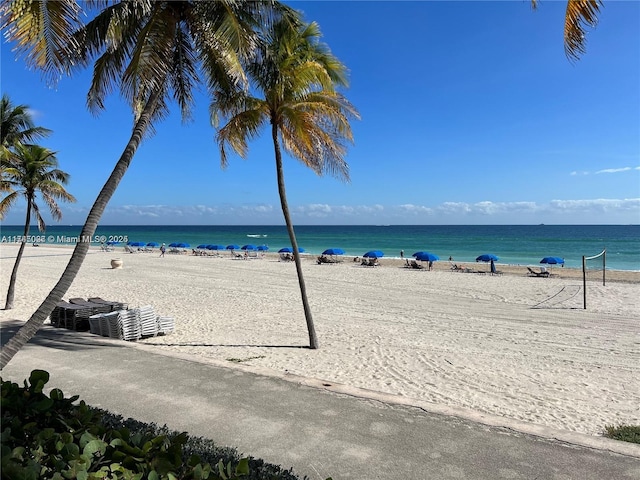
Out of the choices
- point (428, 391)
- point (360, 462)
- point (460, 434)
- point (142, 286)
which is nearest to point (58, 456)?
point (360, 462)

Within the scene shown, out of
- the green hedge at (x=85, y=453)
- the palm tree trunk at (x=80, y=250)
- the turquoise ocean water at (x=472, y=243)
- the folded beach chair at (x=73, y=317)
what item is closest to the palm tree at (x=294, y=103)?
the palm tree trunk at (x=80, y=250)

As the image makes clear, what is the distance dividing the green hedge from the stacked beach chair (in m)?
5.74

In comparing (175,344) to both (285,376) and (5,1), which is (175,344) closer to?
(285,376)

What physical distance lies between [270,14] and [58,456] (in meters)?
6.17

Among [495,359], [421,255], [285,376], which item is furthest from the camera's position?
[421,255]

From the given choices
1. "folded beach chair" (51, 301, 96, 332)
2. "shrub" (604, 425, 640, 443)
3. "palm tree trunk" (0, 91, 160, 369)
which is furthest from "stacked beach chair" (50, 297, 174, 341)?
"shrub" (604, 425, 640, 443)

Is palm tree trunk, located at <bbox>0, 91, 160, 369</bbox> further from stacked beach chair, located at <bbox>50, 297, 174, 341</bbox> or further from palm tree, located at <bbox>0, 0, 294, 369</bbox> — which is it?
stacked beach chair, located at <bbox>50, 297, 174, 341</bbox>

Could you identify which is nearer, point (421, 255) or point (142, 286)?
point (142, 286)

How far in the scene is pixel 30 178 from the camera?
12.3 metres

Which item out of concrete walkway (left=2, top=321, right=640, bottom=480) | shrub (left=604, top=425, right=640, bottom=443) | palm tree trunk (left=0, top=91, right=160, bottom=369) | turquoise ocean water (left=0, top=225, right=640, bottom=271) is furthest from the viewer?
turquoise ocean water (left=0, top=225, right=640, bottom=271)

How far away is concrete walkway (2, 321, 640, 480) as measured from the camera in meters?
3.37

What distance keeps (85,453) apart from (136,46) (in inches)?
180

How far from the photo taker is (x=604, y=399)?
584 centimetres

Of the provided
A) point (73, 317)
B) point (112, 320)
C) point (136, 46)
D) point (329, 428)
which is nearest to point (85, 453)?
point (329, 428)
